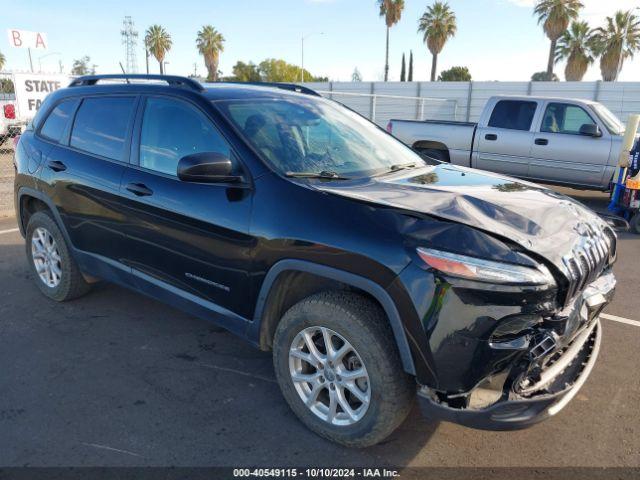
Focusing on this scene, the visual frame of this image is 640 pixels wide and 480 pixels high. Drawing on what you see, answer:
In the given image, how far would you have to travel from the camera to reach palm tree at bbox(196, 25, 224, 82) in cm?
5534

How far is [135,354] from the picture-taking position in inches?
144

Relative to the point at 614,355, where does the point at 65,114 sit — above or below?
above

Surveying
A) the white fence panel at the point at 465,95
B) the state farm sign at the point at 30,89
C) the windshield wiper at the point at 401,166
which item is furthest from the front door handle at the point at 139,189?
the white fence panel at the point at 465,95

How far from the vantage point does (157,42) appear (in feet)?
198

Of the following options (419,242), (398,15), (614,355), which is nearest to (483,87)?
(614,355)

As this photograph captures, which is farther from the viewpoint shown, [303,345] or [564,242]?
[303,345]

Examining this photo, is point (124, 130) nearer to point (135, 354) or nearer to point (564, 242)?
point (135, 354)

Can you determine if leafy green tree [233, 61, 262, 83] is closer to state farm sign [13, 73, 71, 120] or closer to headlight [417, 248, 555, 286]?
state farm sign [13, 73, 71, 120]

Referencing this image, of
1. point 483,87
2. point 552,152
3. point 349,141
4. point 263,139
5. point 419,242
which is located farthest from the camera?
point 483,87

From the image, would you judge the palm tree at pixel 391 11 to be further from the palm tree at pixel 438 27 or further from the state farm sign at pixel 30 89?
the state farm sign at pixel 30 89

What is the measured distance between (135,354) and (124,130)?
159cm

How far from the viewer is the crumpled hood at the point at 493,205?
2428 millimetres

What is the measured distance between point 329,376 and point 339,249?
2.28ft

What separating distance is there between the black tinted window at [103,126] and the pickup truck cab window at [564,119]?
800cm
